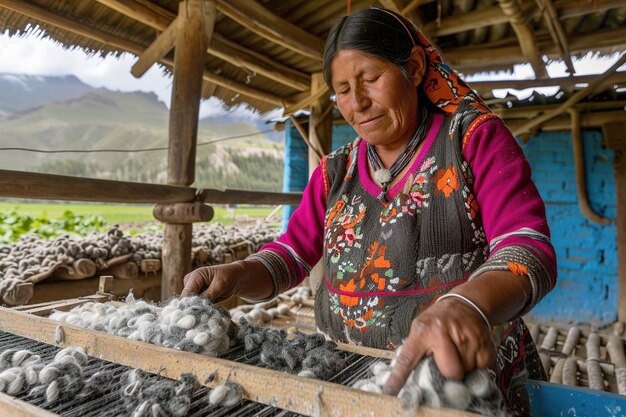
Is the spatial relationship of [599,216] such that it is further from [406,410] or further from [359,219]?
[406,410]

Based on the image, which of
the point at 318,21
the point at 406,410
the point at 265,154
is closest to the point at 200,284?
the point at 406,410

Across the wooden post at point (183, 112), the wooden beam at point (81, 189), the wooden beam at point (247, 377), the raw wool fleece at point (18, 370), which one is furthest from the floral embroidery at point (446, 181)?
the wooden post at point (183, 112)

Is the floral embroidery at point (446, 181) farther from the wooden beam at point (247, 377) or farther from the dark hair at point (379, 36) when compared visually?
the wooden beam at point (247, 377)

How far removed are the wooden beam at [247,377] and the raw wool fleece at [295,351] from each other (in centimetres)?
20

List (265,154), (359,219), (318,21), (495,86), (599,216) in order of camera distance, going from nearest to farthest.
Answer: (359,219)
(318,21)
(495,86)
(599,216)
(265,154)

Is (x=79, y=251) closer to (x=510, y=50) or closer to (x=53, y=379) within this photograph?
(x=53, y=379)

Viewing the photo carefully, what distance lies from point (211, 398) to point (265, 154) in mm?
24269

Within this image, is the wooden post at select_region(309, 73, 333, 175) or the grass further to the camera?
the grass

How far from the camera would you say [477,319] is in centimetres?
92

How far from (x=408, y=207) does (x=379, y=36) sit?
2.09 feet

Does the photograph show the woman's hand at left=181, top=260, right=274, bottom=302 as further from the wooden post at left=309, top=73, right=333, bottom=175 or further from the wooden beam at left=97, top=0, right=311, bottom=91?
the wooden post at left=309, top=73, right=333, bottom=175

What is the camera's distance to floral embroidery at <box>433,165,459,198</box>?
4.97 feet

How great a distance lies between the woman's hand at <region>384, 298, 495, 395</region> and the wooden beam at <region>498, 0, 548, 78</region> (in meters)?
3.21

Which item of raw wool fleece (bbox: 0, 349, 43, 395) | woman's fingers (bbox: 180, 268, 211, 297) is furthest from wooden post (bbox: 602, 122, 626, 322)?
raw wool fleece (bbox: 0, 349, 43, 395)
